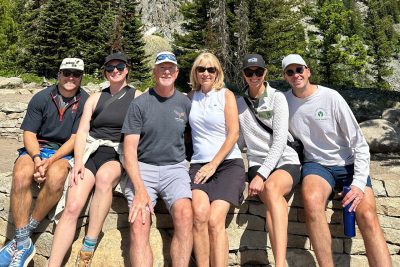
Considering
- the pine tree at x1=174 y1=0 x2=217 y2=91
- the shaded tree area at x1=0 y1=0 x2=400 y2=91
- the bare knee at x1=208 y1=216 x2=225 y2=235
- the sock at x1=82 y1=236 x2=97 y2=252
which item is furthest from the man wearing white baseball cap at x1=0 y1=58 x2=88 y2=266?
the pine tree at x1=174 y1=0 x2=217 y2=91

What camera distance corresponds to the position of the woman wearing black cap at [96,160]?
3195 mm

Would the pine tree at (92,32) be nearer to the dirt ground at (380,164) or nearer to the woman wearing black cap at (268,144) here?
the dirt ground at (380,164)

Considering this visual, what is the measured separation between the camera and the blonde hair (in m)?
3.52

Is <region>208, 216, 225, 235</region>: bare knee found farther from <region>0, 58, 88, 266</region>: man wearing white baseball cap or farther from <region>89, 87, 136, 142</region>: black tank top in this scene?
<region>0, 58, 88, 266</region>: man wearing white baseball cap

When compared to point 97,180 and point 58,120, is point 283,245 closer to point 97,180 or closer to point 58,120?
point 97,180

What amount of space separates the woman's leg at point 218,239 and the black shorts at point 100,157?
103 cm

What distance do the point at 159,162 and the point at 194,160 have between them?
330 millimetres

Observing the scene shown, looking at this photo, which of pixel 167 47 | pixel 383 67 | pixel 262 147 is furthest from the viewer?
pixel 167 47

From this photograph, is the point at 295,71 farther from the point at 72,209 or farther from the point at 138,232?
the point at 72,209

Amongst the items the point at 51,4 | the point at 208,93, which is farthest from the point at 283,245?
the point at 51,4

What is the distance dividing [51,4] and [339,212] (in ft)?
82.9

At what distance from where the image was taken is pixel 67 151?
3547 millimetres

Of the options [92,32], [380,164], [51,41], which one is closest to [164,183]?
[380,164]

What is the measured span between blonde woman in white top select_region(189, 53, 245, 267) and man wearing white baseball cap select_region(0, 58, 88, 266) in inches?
45.6
